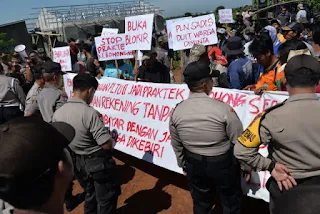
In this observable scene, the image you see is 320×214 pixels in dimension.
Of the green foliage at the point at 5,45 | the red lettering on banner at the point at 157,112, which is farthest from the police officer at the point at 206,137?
the green foliage at the point at 5,45

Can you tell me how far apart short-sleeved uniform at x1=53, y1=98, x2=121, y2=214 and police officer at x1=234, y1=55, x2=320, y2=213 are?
1.50 metres

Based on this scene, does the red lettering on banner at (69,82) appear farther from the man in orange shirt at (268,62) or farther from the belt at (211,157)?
the belt at (211,157)

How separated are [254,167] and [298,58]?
84cm

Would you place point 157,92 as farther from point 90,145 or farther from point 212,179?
point 212,179

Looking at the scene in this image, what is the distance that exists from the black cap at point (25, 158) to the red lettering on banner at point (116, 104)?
11.2ft

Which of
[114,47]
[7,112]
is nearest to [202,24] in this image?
[114,47]

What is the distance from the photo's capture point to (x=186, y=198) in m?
3.96

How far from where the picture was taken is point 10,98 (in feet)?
16.2

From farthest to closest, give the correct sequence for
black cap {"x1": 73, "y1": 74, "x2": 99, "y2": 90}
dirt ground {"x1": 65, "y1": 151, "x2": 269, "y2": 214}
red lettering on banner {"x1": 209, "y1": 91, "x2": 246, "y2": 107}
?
dirt ground {"x1": 65, "y1": 151, "x2": 269, "y2": 214} < red lettering on banner {"x1": 209, "y1": 91, "x2": 246, "y2": 107} < black cap {"x1": 73, "y1": 74, "x2": 99, "y2": 90}

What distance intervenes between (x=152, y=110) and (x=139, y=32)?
1585 millimetres

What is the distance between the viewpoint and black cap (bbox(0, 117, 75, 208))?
111 centimetres

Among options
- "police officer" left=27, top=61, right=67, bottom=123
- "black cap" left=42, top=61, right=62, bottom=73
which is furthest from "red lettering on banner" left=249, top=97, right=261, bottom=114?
"black cap" left=42, top=61, right=62, bottom=73

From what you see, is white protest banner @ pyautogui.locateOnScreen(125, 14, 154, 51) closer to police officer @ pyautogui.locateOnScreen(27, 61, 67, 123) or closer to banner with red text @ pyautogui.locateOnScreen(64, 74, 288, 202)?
banner with red text @ pyautogui.locateOnScreen(64, 74, 288, 202)

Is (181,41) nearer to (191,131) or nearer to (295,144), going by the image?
(191,131)
